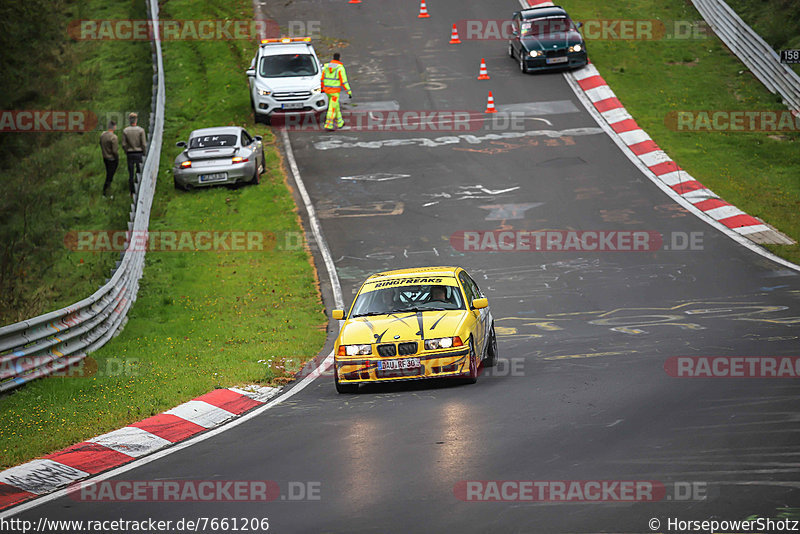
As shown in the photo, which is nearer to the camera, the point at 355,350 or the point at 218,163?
the point at 355,350

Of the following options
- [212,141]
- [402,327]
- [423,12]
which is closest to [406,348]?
[402,327]

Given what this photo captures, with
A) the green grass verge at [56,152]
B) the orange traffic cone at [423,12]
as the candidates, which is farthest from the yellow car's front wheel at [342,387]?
the orange traffic cone at [423,12]

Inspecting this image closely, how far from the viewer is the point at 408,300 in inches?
527

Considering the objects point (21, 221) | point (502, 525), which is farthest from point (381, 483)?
point (21, 221)

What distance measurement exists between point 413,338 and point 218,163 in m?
14.4

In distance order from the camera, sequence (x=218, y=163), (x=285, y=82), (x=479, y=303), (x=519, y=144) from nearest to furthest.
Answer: (x=479, y=303)
(x=218, y=163)
(x=519, y=144)
(x=285, y=82)

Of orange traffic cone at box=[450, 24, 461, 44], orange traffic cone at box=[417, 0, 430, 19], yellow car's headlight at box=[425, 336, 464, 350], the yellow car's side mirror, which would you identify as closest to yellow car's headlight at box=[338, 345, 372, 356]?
yellow car's headlight at box=[425, 336, 464, 350]

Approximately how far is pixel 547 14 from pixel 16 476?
26377mm

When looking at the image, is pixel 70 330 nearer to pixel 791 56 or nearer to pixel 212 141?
pixel 212 141

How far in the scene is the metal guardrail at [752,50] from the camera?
1153 inches

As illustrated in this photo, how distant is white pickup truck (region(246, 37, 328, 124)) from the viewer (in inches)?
1151

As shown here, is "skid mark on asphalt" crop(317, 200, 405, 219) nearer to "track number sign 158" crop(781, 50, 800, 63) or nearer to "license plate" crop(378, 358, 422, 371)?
"license plate" crop(378, 358, 422, 371)

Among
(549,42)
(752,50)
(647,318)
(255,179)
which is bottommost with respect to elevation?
(647,318)

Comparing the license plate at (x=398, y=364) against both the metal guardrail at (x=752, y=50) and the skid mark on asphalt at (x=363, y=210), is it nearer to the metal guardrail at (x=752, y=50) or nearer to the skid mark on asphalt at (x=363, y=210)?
the skid mark on asphalt at (x=363, y=210)
